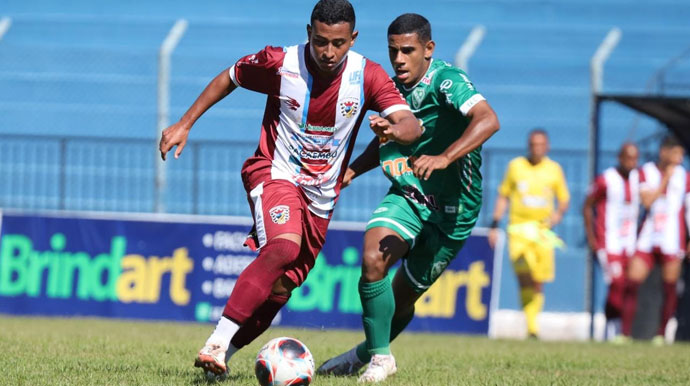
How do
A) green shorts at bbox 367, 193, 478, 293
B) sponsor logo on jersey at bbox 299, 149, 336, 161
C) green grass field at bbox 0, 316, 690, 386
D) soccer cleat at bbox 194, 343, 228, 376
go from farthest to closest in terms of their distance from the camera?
green shorts at bbox 367, 193, 478, 293 → sponsor logo on jersey at bbox 299, 149, 336, 161 → green grass field at bbox 0, 316, 690, 386 → soccer cleat at bbox 194, 343, 228, 376

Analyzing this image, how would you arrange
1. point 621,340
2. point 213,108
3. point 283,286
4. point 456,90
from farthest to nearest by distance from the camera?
point 213,108, point 621,340, point 456,90, point 283,286

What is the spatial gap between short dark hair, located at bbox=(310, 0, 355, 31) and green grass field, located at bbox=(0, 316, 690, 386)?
1.78 meters

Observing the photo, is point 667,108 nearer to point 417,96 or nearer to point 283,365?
point 417,96

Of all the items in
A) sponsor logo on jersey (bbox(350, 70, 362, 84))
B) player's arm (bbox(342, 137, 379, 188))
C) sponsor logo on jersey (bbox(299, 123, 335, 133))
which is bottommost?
player's arm (bbox(342, 137, 379, 188))

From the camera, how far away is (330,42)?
214 inches

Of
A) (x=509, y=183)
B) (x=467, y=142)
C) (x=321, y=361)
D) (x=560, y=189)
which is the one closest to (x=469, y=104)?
(x=467, y=142)

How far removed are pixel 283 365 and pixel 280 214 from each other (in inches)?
31.5

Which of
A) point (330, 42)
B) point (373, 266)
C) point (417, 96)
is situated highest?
point (330, 42)

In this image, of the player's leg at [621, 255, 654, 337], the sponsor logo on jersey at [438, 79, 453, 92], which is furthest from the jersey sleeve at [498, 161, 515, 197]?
the sponsor logo on jersey at [438, 79, 453, 92]

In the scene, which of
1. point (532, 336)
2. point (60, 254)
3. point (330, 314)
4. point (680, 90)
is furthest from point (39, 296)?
point (680, 90)

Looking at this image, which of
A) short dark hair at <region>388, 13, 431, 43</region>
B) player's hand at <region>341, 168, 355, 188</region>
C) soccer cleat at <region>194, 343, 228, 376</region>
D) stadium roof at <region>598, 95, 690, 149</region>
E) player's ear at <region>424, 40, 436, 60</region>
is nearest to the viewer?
soccer cleat at <region>194, 343, 228, 376</region>

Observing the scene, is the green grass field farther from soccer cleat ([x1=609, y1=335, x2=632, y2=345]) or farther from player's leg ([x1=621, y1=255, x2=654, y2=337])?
player's leg ([x1=621, y1=255, x2=654, y2=337])

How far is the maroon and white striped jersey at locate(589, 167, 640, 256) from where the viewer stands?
484 inches

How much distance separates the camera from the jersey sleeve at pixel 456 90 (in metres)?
6.02
